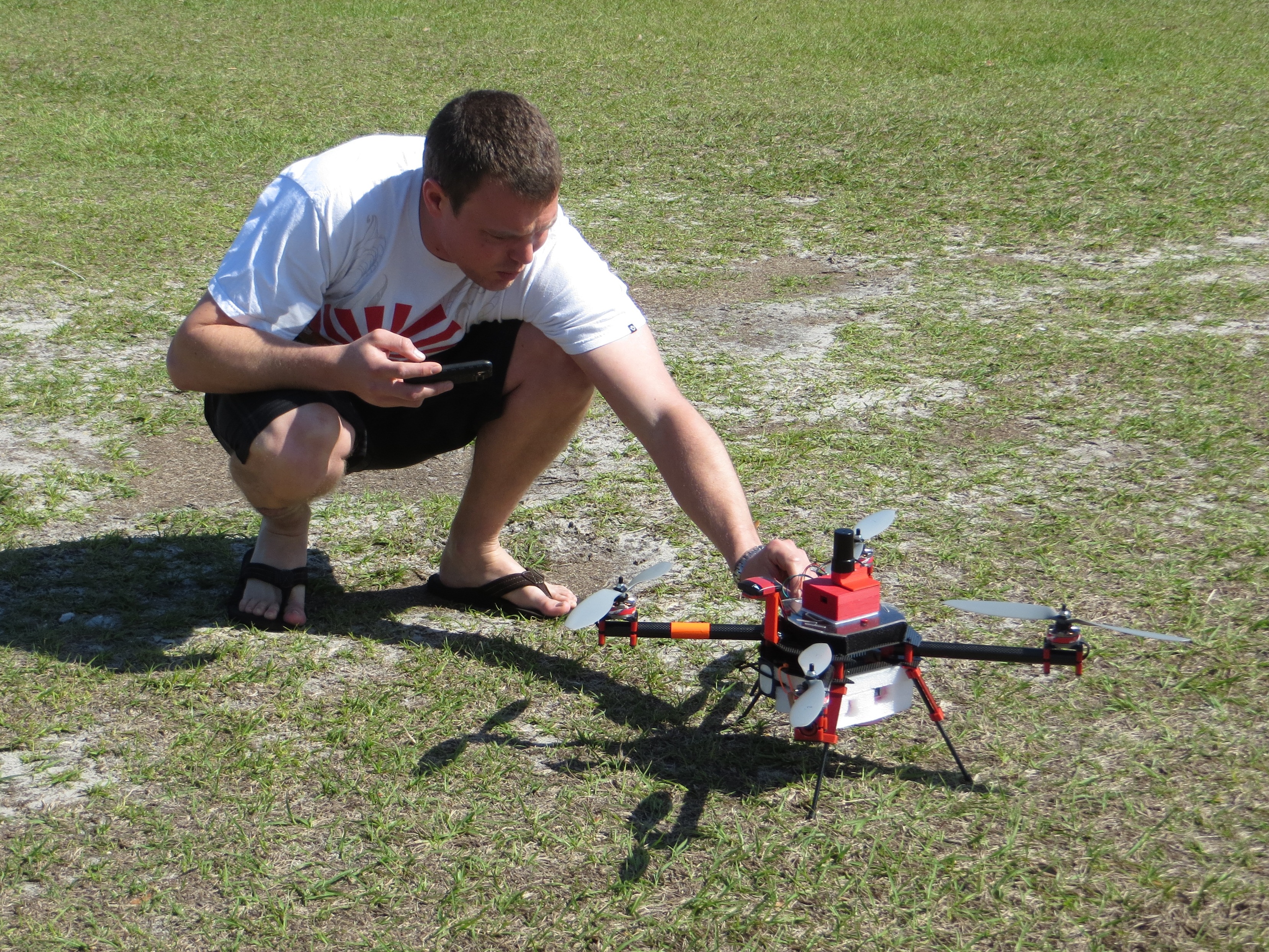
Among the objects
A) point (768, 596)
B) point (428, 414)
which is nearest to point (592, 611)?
point (768, 596)

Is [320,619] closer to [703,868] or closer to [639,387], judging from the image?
[639,387]

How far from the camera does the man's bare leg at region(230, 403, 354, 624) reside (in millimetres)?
2477

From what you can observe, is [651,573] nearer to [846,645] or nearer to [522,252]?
[846,645]

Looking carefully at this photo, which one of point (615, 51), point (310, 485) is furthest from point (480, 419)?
point (615, 51)

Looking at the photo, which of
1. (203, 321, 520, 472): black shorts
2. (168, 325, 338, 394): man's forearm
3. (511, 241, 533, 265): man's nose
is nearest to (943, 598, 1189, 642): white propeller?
(511, 241, 533, 265): man's nose

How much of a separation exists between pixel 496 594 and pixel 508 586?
0.12 ft

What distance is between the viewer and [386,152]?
102 inches

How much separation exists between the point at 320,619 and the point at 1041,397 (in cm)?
246

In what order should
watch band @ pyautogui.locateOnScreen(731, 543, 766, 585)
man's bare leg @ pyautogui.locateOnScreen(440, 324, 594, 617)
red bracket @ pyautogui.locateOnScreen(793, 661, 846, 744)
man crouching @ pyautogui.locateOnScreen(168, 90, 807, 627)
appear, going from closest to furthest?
red bracket @ pyautogui.locateOnScreen(793, 661, 846, 744) < watch band @ pyautogui.locateOnScreen(731, 543, 766, 585) < man crouching @ pyautogui.locateOnScreen(168, 90, 807, 627) < man's bare leg @ pyautogui.locateOnScreen(440, 324, 594, 617)

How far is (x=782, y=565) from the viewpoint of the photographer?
214 centimetres

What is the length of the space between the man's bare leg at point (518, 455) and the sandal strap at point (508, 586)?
0.01 m

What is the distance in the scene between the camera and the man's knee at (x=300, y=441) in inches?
97.1

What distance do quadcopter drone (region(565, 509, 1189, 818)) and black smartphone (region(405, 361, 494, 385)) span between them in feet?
1.77

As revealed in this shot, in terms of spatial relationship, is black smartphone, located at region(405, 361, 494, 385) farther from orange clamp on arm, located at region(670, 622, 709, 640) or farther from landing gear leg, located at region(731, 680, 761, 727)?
landing gear leg, located at region(731, 680, 761, 727)
